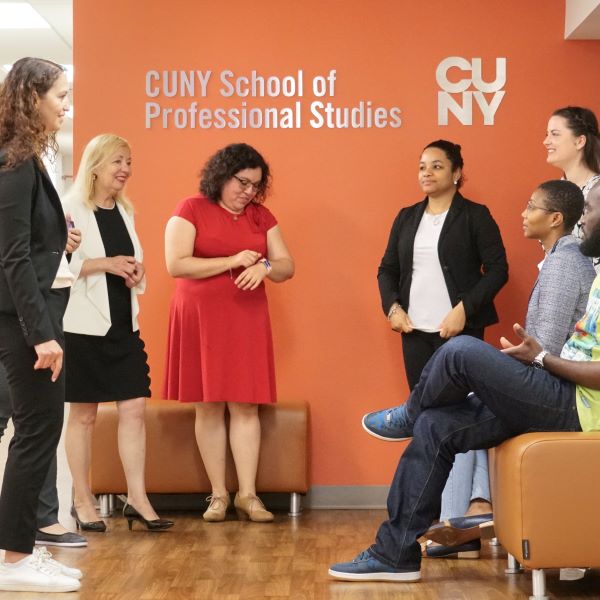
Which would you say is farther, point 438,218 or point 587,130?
point 438,218

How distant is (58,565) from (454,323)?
2.00 meters

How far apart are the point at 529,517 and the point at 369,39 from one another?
2.86m

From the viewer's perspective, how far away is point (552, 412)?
332cm

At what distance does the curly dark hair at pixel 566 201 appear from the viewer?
3898 mm

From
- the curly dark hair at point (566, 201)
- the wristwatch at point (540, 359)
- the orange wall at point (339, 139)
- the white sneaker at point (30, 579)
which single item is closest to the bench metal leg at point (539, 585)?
the wristwatch at point (540, 359)

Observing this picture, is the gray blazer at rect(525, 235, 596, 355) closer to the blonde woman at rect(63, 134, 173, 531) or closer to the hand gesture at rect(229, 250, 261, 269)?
the hand gesture at rect(229, 250, 261, 269)

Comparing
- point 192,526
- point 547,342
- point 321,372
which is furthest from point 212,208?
point 547,342

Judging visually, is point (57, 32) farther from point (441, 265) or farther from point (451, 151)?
point (441, 265)

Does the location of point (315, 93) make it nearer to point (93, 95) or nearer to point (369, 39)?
point (369, 39)

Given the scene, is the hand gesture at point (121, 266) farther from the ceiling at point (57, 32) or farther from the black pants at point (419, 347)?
the ceiling at point (57, 32)

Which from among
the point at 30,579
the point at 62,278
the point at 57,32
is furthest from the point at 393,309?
the point at 57,32

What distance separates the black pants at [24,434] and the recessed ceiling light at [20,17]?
14.3 feet

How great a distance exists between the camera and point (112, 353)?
4531mm

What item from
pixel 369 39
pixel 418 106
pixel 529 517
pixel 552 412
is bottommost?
pixel 529 517
